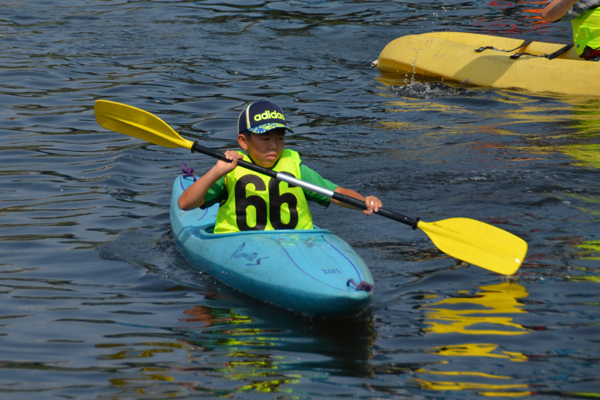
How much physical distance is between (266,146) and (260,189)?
271 mm

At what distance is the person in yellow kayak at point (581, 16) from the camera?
7.86 meters

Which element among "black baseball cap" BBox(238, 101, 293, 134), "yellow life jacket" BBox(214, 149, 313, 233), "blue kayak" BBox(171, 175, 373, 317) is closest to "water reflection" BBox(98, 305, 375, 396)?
"blue kayak" BBox(171, 175, 373, 317)

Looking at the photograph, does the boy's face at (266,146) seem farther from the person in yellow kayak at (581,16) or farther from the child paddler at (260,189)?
the person in yellow kayak at (581,16)

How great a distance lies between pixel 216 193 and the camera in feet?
14.2

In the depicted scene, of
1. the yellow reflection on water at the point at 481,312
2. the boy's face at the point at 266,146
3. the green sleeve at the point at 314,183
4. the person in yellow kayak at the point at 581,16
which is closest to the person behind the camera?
the yellow reflection on water at the point at 481,312

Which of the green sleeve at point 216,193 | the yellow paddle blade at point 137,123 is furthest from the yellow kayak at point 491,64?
the green sleeve at point 216,193

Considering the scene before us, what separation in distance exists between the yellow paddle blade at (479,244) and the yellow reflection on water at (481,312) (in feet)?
0.45

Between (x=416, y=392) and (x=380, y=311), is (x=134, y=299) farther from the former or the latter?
(x=416, y=392)

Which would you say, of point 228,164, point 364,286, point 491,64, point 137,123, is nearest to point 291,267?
point 364,286

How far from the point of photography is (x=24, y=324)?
367 cm

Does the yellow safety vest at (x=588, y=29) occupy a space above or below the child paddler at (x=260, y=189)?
above

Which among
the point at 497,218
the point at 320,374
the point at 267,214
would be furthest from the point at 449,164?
the point at 320,374

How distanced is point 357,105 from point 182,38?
4809 mm

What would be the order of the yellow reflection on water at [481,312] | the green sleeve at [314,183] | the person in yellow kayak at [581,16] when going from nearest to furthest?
1. the yellow reflection on water at [481,312]
2. the green sleeve at [314,183]
3. the person in yellow kayak at [581,16]
